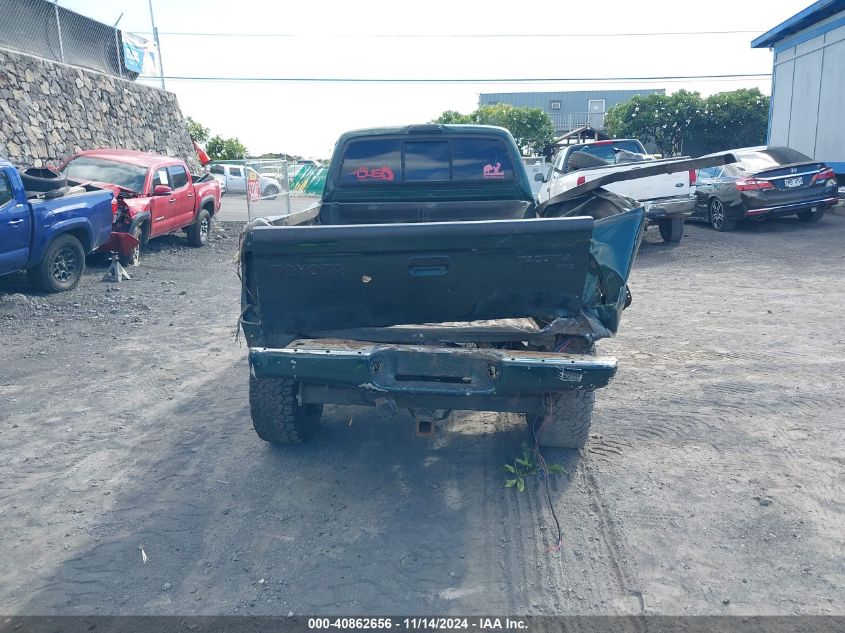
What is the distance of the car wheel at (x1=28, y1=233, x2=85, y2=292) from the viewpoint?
31.6 ft

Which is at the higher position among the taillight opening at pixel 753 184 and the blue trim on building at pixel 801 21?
the blue trim on building at pixel 801 21

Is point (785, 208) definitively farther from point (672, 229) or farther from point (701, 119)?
point (701, 119)

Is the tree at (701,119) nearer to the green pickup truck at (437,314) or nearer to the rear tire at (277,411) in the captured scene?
the green pickup truck at (437,314)

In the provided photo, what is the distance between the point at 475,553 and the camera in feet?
11.8

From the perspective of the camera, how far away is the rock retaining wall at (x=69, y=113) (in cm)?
1570

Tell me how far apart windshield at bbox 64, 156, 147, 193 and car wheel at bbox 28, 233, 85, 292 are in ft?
9.21

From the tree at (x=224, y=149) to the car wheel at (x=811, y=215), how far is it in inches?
1310

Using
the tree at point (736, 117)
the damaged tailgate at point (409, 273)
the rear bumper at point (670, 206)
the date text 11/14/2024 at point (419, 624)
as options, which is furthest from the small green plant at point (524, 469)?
the tree at point (736, 117)

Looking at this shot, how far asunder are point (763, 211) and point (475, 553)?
1271 centimetres

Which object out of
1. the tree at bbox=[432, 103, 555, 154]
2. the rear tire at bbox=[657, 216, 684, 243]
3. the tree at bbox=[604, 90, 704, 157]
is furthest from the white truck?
the tree at bbox=[432, 103, 555, 154]

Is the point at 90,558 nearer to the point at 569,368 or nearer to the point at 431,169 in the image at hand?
the point at 569,368

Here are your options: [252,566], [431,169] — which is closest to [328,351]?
[252,566]

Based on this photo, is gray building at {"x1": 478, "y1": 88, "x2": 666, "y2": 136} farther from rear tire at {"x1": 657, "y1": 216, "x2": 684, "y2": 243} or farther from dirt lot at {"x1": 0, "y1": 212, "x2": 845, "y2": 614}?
dirt lot at {"x1": 0, "y1": 212, "x2": 845, "y2": 614}

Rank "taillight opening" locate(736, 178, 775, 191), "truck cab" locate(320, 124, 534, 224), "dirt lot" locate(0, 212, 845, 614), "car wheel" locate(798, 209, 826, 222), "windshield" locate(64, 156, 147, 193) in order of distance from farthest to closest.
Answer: "car wheel" locate(798, 209, 826, 222) < "taillight opening" locate(736, 178, 775, 191) < "windshield" locate(64, 156, 147, 193) < "truck cab" locate(320, 124, 534, 224) < "dirt lot" locate(0, 212, 845, 614)
